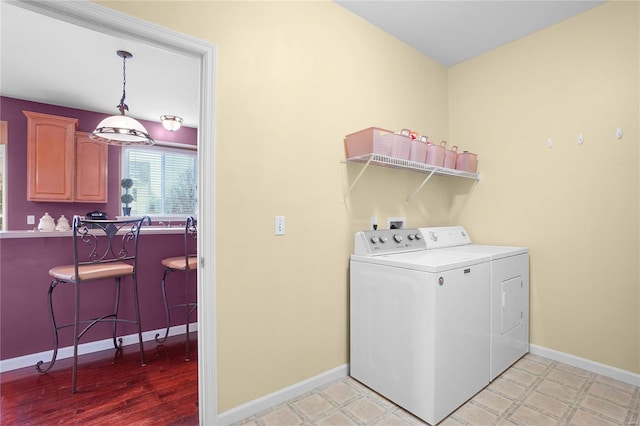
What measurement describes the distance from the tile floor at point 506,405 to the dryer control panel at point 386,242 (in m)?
0.90

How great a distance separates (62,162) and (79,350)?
7.71 ft

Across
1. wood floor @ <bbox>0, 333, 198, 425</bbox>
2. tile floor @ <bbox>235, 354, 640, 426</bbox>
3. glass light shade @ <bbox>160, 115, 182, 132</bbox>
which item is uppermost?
glass light shade @ <bbox>160, 115, 182, 132</bbox>

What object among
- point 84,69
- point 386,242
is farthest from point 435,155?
point 84,69

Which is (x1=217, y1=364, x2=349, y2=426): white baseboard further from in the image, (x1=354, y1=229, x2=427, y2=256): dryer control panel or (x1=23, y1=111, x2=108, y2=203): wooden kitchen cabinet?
(x1=23, y1=111, x2=108, y2=203): wooden kitchen cabinet

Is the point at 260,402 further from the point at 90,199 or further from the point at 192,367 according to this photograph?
the point at 90,199

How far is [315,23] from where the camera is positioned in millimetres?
2029

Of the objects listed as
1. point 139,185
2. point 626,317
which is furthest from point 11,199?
point 626,317

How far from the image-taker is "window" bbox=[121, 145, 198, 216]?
4.46 meters

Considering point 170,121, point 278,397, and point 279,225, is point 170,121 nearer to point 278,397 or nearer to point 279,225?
point 279,225

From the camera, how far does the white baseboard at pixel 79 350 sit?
2.40m

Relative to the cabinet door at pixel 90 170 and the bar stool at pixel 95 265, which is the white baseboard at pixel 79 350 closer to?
the bar stool at pixel 95 265

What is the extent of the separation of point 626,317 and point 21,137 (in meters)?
6.04

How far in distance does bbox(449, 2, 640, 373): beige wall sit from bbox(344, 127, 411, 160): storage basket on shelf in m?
1.15

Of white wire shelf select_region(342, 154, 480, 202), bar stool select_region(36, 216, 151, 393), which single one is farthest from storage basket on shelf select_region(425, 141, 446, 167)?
bar stool select_region(36, 216, 151, 393)
